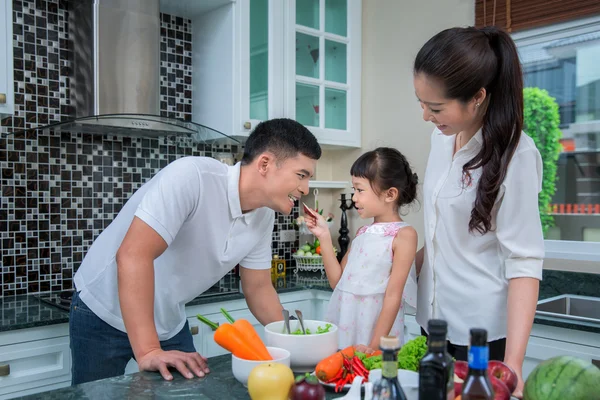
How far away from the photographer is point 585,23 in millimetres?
2633

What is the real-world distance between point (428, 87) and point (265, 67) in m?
1.73

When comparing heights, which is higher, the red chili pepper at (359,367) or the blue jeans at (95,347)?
the red chili pepper at (359,367)

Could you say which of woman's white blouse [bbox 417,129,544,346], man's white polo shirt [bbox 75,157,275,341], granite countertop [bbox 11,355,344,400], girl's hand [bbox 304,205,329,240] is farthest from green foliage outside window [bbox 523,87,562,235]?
granite countertop [bbox 11,355,344,400]

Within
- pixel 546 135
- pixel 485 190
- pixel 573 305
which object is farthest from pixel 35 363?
pixel 546 135

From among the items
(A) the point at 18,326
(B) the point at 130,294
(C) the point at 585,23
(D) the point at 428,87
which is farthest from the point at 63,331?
(C) the point at 585,23

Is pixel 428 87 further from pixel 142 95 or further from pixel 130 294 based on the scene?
pixel 142 95

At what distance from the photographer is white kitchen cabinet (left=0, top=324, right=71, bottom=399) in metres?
2.00

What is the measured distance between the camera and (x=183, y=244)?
5.32 ft

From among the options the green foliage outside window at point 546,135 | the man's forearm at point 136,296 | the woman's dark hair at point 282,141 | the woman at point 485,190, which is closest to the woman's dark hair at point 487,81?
the woman at point 485,190

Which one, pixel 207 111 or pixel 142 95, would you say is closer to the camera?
pixel 142 95

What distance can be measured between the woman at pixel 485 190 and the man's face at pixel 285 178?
0.38 metres

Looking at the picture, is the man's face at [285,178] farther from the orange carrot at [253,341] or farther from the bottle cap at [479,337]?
the bottle cap at [479,337]

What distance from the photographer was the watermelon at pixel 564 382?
85cm

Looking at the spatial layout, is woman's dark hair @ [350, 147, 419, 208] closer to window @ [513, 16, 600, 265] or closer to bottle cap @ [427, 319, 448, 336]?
window @ [513, 16, 600, 265]
